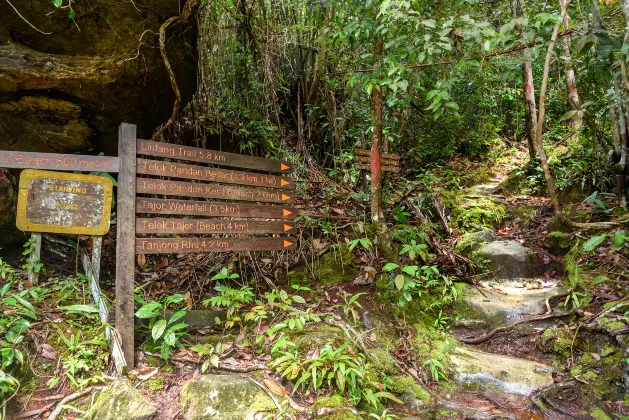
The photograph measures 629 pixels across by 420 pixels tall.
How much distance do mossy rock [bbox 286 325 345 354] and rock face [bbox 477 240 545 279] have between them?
10.3 feet

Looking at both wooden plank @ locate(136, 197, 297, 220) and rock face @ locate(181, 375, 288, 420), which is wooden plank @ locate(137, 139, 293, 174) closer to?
wooden plank @ locate(136, 197, 297, 220)

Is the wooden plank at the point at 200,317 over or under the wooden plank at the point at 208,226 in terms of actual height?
under

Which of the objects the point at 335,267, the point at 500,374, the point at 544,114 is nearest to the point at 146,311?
the point at 335,267

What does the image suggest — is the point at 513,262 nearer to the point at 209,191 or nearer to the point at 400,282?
the point at 400,282

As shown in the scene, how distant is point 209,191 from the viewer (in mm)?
3568

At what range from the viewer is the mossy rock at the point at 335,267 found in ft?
15.8

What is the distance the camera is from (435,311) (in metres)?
4.71

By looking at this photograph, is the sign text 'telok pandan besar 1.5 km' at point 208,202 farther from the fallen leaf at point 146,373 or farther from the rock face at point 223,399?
the rock face at point 223,399

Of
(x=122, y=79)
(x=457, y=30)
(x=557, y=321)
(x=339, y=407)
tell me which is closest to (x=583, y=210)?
(x=557, y=321)

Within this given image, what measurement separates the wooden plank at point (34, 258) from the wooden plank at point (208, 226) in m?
1.00

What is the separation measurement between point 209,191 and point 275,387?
1.85 metres

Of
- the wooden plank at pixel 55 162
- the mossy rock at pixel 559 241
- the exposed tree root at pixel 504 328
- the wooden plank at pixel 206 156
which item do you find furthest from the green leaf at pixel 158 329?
the mossy rock at pixel 559 241

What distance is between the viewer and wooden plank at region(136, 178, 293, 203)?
3.27 m

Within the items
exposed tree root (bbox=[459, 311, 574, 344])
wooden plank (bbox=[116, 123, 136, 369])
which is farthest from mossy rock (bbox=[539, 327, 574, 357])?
wooden plank (bbox=[116, 123, 136, 369])
